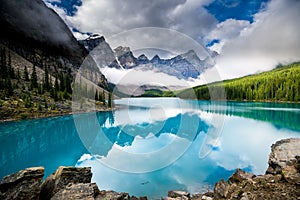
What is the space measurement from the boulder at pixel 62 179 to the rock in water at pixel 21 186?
40cm

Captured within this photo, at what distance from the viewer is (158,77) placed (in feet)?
36.1

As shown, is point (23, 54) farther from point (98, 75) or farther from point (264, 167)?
point (264, 167)

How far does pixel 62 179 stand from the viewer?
5.55m

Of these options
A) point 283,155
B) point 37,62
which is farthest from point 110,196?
point 37,62

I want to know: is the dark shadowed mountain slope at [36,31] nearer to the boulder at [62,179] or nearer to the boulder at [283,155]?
the boulder at [62,179]

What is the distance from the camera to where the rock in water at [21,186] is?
4.71 m

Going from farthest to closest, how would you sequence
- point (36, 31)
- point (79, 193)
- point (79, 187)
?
1. point (36, 31)
2. point (79, 187)
3. point (79, 193)

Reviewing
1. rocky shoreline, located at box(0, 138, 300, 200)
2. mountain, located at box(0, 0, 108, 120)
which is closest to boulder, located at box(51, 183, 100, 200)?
rocky shoreline, located at box(0, 138, 300, 200)

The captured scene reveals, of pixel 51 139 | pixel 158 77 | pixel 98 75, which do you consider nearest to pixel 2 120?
pixel 51 139

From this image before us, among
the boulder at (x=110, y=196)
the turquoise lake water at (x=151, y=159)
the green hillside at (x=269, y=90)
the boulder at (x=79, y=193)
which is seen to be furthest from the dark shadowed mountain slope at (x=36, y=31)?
the boulder at (x=110, y=196)

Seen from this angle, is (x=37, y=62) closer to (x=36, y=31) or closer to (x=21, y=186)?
(x=36, y=31)

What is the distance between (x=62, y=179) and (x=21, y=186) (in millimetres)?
1074

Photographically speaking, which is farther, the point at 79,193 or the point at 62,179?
the point at 62,179

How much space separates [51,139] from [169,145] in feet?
55.6
